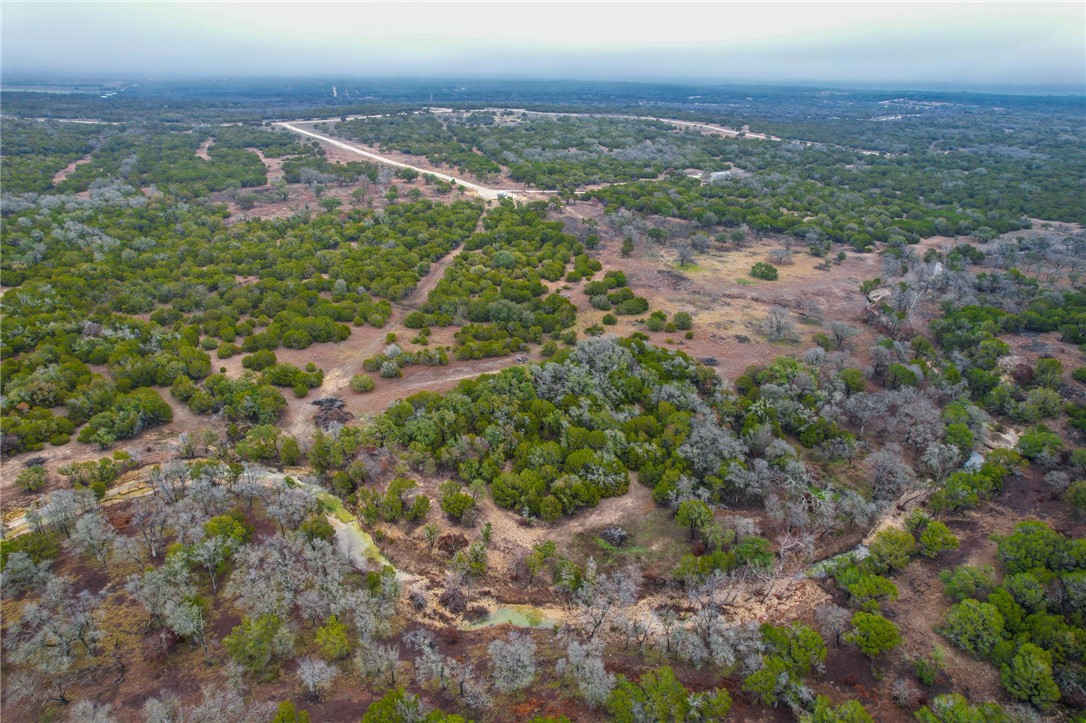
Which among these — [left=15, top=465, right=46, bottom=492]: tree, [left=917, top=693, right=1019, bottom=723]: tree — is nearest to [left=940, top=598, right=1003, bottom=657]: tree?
[left=917, top=693, right=1019, bottom=723]: tree

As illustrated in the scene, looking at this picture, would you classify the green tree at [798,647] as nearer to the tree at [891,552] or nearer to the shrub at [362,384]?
the tree at [891,552]

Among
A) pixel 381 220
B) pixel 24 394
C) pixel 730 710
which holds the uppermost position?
pixel 381 220

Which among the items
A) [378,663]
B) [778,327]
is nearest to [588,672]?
[378,663]

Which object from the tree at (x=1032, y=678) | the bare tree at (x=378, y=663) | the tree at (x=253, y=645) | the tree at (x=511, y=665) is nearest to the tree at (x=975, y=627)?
the tree at (x=1032, y=678)

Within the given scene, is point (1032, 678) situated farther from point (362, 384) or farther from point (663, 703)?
point (362, 384)

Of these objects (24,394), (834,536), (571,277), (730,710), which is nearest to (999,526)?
(834,536)

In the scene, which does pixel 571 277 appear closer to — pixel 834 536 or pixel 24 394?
pixel 834 536
